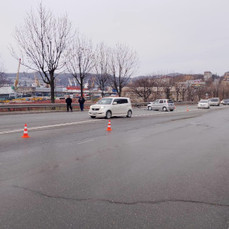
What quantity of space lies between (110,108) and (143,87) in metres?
39.3

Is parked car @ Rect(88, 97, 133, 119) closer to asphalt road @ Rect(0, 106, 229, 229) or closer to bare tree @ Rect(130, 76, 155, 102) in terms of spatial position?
asphalt road @ Rect(0, 106, 229, 229)

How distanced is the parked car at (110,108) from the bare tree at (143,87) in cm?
3603

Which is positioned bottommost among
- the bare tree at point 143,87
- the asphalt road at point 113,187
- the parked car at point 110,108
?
the asphalt road at point 113,187

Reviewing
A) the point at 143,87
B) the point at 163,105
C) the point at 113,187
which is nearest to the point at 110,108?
the point at 113,187

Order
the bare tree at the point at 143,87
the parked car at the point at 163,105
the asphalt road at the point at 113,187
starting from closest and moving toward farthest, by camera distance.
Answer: the asphalt road at the point at 113,187 → the parked car at the point at 163,105 → the bare tree at the point at 143,87

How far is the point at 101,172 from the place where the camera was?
5.61 metres

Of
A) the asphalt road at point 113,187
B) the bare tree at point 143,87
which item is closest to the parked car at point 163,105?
the bare tree at point 143,87

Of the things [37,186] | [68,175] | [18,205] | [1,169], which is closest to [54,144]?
[1,169]

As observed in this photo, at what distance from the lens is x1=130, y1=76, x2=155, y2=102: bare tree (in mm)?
57750

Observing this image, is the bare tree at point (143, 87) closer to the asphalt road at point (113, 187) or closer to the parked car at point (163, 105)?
the parked car at point (163, 105)

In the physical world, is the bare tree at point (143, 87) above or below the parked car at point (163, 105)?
above

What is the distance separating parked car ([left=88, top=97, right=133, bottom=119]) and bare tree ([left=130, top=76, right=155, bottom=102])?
→ 118 ft

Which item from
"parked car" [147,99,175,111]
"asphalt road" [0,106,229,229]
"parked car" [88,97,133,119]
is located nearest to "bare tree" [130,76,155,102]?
"parked car" [147,99,175,111]

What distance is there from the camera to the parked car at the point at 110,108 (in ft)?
65.9
